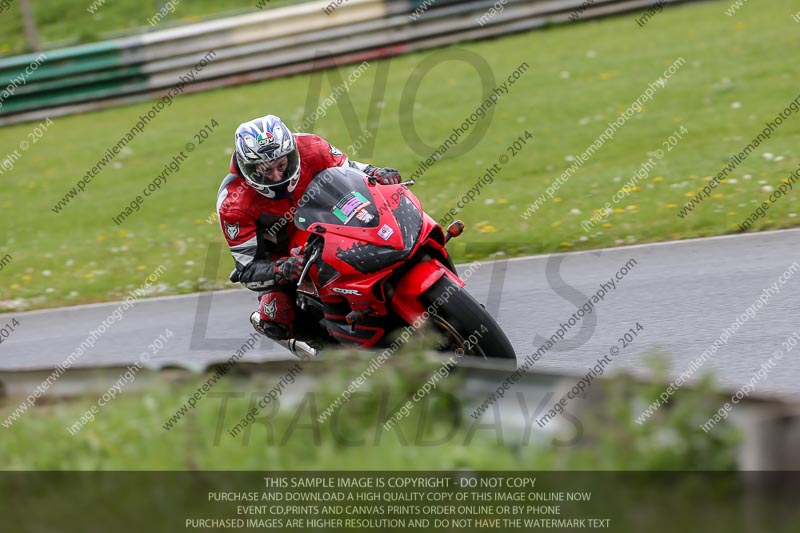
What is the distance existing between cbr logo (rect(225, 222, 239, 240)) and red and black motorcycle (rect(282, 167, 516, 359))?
1.90 ft

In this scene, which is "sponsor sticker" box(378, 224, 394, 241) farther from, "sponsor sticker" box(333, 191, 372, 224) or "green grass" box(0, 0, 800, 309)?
"green grass" box(0, 0, 800, 309)

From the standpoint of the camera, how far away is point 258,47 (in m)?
17.0

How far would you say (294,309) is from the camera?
21.7 ft

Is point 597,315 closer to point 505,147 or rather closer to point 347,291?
point 347,291

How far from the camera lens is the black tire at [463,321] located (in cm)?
539

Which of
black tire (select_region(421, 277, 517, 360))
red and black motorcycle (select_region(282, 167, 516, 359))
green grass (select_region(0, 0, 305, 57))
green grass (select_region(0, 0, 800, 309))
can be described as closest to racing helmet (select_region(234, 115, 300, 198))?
red and black motorcycle (select_region(282, 167, 516, 359))

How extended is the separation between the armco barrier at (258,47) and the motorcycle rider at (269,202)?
10181mm

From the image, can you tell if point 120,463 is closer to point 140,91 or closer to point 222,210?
point 222,210

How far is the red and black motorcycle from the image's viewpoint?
5434 mm

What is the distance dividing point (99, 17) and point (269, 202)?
1748 centimetres

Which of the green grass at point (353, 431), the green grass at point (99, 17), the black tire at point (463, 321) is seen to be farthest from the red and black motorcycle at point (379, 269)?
the green grass at point (99, 17)

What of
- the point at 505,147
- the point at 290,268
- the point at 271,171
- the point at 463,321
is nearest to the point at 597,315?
the point at 463,321

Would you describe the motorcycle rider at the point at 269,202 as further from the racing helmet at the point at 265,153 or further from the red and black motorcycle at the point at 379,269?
the red and black motorcycle at the point at 379,269

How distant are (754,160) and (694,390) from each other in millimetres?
7090
